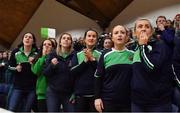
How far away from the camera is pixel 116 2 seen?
26.9ft

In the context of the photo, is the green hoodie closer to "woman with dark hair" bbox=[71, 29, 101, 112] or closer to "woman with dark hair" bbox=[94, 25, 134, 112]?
"woman with dark hair" bbox=[71, 29, 101, 112]

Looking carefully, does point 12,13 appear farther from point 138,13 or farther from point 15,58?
point 15,58

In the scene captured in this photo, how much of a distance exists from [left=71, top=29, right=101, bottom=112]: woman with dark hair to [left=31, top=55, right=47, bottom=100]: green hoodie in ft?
2.02

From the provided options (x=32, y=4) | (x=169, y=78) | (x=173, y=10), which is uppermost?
(x=32, y=4)

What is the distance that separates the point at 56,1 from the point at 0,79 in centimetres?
338

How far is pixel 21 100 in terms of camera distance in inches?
161

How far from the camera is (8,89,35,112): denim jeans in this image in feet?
13.4

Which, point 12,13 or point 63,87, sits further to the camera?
point 12,13

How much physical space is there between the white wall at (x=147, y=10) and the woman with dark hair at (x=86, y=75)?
4002 mm

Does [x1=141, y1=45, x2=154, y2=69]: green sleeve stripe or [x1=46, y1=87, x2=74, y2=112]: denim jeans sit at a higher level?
[x1=141, y1=45, x2=154, y2=69]: green sleeve stripe

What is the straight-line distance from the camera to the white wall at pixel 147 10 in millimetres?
7168

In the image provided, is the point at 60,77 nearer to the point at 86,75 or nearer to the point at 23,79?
the point at 86,75

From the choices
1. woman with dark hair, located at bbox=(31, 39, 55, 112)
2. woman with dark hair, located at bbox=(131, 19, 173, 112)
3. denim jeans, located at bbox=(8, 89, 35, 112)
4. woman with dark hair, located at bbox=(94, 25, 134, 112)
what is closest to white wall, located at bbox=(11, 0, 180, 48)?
woman with dark hair, located at bbox=(31, 39, 55, 112)

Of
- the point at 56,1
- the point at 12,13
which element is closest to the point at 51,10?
the point at 56,1
